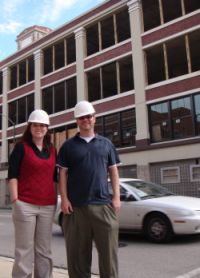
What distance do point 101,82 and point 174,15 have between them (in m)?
6.24

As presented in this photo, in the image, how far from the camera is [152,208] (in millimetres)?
8836

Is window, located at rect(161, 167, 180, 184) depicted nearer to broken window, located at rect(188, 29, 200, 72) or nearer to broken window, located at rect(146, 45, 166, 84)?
broken window, located at rect(146, 45, 166, 84)

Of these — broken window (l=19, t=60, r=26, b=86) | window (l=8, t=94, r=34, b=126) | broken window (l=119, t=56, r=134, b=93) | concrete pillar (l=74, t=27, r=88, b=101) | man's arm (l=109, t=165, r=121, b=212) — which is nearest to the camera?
man's arm (l=109, t=165, r=121, b=212)

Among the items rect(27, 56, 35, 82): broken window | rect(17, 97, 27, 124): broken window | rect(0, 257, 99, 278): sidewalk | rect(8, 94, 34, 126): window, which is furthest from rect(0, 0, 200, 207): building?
rect(0, 257, 99, 278): sidewalk

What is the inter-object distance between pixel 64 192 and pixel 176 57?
19567mm

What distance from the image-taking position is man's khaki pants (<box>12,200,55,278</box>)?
4.14m

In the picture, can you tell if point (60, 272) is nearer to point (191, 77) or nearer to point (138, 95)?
point (191, 77)

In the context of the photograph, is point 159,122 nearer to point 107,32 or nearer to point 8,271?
point 107,32

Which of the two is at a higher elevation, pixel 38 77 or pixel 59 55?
pixel 59 55

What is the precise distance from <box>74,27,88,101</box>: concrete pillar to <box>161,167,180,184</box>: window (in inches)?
331

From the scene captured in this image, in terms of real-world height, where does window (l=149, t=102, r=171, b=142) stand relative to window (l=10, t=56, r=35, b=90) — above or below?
below

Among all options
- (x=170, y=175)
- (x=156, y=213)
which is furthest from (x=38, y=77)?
(x=156, y=213)

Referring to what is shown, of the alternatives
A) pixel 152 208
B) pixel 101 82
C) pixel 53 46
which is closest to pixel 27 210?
pixel 152 208

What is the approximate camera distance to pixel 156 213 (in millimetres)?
8812
